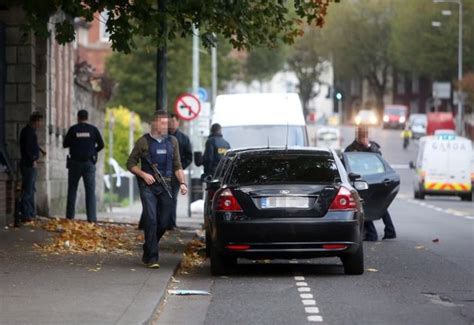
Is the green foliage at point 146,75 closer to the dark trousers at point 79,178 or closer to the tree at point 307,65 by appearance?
the dark trousers at point 79,178

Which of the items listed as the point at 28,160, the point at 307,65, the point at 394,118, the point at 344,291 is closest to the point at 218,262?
the point at 344,291

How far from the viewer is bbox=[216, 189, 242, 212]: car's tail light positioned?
1508 centimetres

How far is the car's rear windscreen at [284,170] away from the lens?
50.1 feet

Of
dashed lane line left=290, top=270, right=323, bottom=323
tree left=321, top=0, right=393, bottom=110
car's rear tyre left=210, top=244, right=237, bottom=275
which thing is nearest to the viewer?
dashed lane line left=290, top=270, right=323, bottom=323

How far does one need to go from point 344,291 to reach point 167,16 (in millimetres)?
5503

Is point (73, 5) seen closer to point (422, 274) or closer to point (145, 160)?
point (145, 160)

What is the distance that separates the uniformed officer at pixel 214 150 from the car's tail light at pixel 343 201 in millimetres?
8893

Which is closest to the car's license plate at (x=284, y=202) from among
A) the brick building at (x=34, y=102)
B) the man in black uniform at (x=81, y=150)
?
the brick building at (x=34, y=102)

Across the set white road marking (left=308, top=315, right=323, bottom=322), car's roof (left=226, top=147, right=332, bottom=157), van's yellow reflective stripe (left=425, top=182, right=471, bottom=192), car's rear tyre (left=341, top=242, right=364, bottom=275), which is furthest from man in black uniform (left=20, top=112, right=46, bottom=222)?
van's yellow reflective stripe (left=425, top=182, right=471, bottom=192)

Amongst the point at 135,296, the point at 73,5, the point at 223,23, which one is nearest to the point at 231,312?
the point at 135,296

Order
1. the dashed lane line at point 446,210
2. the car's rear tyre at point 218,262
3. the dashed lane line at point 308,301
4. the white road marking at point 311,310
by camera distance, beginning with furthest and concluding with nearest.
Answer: the dashed lane line at point 446,210
the car's rear tyre at point 218,262
the white road marking at point 311,310
the dashed lane line at point 308,301

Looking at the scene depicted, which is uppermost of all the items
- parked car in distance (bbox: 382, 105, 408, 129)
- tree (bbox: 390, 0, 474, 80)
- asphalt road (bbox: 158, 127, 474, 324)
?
tree (bbox: 390, 0, 474, 80)

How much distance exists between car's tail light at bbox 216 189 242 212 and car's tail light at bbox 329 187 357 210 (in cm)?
102

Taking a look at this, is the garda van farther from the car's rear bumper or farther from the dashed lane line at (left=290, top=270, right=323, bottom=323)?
the car's rear bumper
